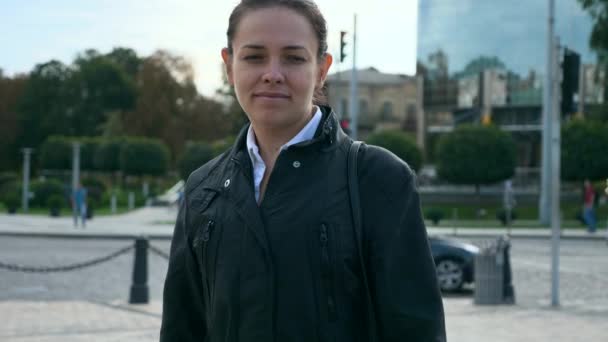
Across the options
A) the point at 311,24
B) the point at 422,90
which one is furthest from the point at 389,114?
the point at 311,24

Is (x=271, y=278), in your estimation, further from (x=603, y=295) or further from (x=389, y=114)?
(x=389, y=114)

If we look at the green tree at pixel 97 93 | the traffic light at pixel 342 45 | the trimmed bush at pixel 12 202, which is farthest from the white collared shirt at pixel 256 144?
the green tree at pixel 97 93

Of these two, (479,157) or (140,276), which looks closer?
(140,276)

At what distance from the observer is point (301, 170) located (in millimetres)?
2492

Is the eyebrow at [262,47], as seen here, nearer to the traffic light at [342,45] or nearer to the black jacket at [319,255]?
the black jacket at [319,255]

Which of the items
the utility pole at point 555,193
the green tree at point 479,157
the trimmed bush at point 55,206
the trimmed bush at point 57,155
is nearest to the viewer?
the utility pole at point 555,193

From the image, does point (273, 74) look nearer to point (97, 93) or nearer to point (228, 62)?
point (228, 62)

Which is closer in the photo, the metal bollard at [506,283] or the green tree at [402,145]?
the metal bollard at [506,283]

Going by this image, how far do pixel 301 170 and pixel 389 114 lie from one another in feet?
355

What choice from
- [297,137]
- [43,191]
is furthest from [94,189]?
[297,137]

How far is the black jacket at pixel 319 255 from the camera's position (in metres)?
2.40

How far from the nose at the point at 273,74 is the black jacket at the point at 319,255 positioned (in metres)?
0.17

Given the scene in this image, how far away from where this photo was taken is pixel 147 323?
33.9ft

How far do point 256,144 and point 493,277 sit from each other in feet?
34.1
